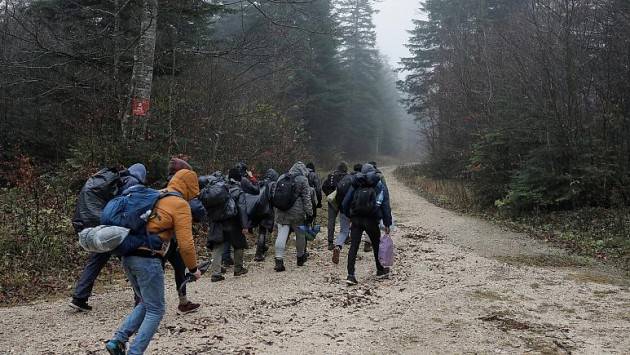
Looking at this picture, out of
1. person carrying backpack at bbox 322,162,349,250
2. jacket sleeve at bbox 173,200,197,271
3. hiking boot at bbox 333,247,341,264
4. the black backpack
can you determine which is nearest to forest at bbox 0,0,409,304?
person carrying backpack at bbox 322,162,349,250

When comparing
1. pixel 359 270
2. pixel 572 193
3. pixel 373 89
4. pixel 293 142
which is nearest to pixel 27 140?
pixel 293 142

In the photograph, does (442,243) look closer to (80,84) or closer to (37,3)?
(80,84)

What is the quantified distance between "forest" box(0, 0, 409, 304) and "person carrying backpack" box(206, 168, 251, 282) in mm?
2597

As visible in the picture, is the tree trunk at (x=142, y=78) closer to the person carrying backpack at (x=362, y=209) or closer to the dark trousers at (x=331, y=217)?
the dark trousers at (x=331, y=217)

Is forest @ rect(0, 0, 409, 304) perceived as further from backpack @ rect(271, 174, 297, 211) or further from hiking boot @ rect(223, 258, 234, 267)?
backpack @ rect(271, 174, 297, 211)

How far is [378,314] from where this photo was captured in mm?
6734

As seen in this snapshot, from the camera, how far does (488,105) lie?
2008 centimetres

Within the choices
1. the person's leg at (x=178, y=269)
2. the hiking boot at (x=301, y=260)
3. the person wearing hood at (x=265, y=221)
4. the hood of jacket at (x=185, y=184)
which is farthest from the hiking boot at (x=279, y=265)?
the hood of jacket at (x=185, y=184)

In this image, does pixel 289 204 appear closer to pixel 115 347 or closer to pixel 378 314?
pixel 378 314

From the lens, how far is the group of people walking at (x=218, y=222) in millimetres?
4617

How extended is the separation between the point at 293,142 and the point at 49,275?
502 inches

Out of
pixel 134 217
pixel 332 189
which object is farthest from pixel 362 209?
Answer: pixel 134 217

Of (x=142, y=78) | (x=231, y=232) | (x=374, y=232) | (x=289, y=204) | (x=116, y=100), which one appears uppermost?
(x=142, y=78)

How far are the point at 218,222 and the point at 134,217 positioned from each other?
401 centimetres
